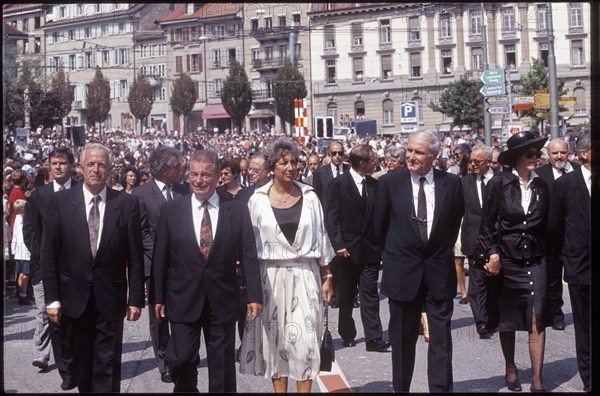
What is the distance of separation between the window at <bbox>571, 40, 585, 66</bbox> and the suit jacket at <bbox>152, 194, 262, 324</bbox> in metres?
51.2

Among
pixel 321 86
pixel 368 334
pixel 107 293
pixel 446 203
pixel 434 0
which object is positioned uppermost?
pixel 321 86

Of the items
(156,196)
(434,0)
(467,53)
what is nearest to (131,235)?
(156,196)

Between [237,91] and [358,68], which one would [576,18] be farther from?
[237,91]

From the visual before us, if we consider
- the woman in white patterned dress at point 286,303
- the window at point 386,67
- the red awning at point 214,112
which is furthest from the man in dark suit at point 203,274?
the red awning at point 214,112

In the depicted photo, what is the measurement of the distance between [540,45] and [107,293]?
5666cm

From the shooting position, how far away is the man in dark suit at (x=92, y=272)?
6332mm

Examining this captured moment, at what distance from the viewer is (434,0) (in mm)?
5426

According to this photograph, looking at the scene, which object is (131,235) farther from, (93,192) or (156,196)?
(156,196)

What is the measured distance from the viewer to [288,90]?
5716 cm

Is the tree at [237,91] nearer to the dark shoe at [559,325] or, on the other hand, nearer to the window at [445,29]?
the window at [445,29]

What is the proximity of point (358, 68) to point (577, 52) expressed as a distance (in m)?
13.5

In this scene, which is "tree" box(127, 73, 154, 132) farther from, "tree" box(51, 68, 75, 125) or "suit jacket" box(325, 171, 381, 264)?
"suit jacket" box(325, 171, 381, 264)

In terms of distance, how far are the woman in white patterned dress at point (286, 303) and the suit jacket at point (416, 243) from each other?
1.71 feet

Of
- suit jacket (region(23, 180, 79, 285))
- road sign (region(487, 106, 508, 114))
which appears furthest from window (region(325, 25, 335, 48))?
suit jacket (region(23, 180, 79, 285))
